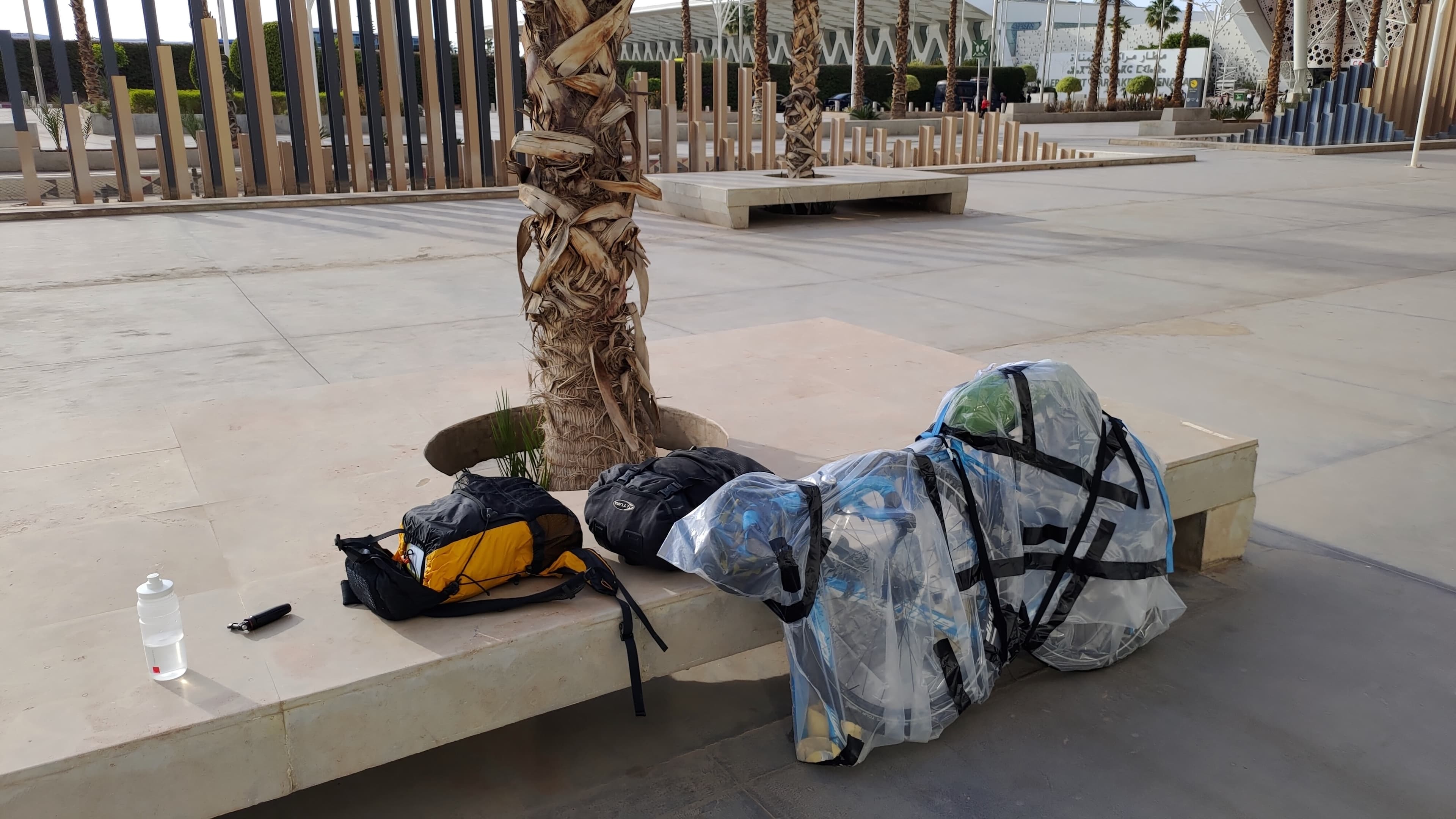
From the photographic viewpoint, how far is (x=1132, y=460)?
311 cm

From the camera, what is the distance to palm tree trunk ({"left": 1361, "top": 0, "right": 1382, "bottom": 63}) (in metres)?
41.0

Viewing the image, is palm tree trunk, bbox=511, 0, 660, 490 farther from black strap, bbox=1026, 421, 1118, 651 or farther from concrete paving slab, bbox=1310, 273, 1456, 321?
concrete paving slab, bbox=1310, 273, 1456, 321

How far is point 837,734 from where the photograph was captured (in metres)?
2.69

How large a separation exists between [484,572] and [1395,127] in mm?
28217

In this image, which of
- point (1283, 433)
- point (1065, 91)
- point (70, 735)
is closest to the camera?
point (70, 735)

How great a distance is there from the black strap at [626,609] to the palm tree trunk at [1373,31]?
45427mm

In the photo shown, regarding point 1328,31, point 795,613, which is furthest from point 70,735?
point 1328,31

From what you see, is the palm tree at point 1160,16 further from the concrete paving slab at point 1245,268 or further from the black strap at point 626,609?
the black strap at point 626,609

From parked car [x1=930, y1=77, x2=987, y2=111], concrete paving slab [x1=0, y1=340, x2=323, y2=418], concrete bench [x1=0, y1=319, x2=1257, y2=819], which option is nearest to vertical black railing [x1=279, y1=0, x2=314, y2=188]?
concrete paving slab [x1=0, y1=340, x2=323, y2=418]

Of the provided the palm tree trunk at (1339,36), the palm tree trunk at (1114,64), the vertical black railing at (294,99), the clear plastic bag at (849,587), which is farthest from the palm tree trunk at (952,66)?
the clear plastic bag at (849,587)

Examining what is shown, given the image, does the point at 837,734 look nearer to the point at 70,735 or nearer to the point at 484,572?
the point at 484,572

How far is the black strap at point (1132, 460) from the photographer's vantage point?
10.2ft

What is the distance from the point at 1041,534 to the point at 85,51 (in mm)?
31284

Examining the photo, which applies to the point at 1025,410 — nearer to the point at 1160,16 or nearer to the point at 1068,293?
the point at 1068,293
